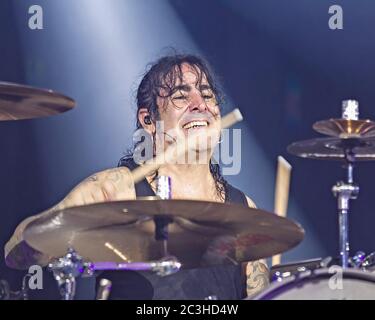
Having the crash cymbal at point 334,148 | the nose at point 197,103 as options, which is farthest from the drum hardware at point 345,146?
the nose at point 197,103

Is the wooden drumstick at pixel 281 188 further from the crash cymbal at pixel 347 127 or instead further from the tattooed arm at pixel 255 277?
the crash cymbal at pixel 347 127

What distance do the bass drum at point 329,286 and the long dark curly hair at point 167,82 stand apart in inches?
50.4

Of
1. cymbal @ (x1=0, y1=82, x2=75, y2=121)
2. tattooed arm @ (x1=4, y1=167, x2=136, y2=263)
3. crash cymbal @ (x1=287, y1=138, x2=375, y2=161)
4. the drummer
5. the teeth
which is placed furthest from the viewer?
the teeth

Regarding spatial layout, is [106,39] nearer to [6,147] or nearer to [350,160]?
[6,147]

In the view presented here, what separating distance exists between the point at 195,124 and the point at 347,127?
739 mm

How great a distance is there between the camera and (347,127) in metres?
2.60

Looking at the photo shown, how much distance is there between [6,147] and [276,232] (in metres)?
1.26

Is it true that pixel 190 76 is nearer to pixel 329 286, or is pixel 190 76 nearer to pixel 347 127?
pixel 347 127

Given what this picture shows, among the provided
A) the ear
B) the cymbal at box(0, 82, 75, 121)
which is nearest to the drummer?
the ear

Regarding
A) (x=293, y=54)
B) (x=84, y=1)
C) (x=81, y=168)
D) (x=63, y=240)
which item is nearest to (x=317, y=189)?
(x=293, y=54)

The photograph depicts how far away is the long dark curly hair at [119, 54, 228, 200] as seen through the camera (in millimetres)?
3193

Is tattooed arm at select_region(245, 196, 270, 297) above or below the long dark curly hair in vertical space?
below

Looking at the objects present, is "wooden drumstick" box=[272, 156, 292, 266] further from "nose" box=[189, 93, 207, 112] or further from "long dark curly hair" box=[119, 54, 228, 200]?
"nose" box=[189, 93, 207, 112]

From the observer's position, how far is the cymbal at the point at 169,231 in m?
1.98
